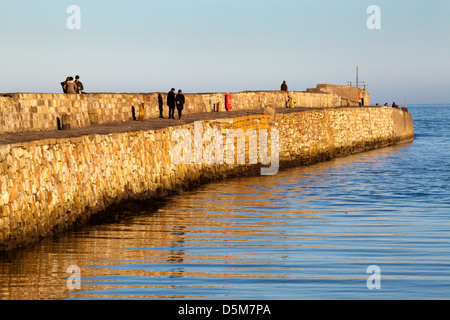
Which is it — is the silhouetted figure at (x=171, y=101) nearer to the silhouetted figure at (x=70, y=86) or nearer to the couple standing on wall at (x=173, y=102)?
the couple standing on wall at (x=173, y=102)

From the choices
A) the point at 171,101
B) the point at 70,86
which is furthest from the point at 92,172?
the point at 171,101

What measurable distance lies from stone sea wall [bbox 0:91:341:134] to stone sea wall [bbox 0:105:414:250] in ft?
7.53

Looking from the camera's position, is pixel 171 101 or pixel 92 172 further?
pixel 171 101

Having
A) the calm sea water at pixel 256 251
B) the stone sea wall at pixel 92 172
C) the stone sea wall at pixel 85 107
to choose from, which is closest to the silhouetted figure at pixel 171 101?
the stone sea wall at pixel 85 107

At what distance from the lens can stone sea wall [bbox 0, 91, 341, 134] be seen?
1845cm

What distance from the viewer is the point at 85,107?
2277 cm

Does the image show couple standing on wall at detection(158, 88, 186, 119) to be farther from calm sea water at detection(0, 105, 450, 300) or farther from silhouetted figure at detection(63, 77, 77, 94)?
calm sea water at detection(0, 105, 450, 300)

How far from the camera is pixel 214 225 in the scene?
1573 cm

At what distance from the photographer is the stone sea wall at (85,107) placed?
18.5 m

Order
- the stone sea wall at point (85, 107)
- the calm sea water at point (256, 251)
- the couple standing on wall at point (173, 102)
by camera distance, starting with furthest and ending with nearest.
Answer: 1. the couple standing on wall at point (173, 102)
2. the stone sea wall at point (85, 107)
3. the calm sea water at point (256, 251)

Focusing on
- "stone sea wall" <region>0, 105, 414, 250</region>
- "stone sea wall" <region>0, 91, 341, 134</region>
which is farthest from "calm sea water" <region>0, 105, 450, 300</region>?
"stone sea wall" <region>0, 91, 341, 134</region>

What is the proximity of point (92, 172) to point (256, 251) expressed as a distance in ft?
17.8

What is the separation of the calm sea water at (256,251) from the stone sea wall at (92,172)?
55 cm

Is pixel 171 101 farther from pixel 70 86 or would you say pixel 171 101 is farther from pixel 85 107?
pixel 85 107
